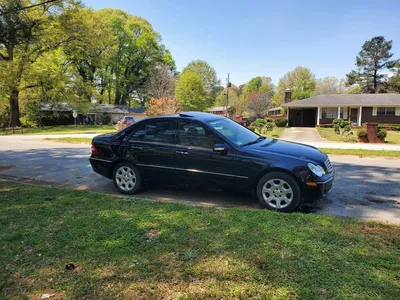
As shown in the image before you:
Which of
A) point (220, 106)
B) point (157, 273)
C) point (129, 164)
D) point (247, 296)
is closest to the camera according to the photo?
point (247, 296)

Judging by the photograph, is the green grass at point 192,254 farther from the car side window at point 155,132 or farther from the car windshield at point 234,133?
the car side window at point 155,132

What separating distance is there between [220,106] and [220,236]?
88.5 meters

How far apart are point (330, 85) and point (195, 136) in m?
89.7

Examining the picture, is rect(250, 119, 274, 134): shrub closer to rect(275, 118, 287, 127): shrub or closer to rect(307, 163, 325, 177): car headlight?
rect(275, 118, 287, 127): shrub

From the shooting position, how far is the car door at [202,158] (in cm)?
500

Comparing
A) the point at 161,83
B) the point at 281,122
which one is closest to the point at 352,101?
the point at 281,122

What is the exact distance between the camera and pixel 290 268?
2727mm

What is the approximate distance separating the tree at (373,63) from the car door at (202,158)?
206ft

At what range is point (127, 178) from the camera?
19.1 ft

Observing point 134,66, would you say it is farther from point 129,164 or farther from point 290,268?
point 290,268

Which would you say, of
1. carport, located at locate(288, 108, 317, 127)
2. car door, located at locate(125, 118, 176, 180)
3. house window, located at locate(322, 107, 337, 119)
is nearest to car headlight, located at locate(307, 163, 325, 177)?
car door, located at locate(125, 118, 176, 180)

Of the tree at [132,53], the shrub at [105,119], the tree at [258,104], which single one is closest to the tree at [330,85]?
the tree at [258,104]

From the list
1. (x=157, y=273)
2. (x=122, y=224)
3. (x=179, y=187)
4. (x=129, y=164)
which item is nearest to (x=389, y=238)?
(x=157, y=273)

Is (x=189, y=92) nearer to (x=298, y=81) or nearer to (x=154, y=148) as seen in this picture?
(x=298, y=81)
